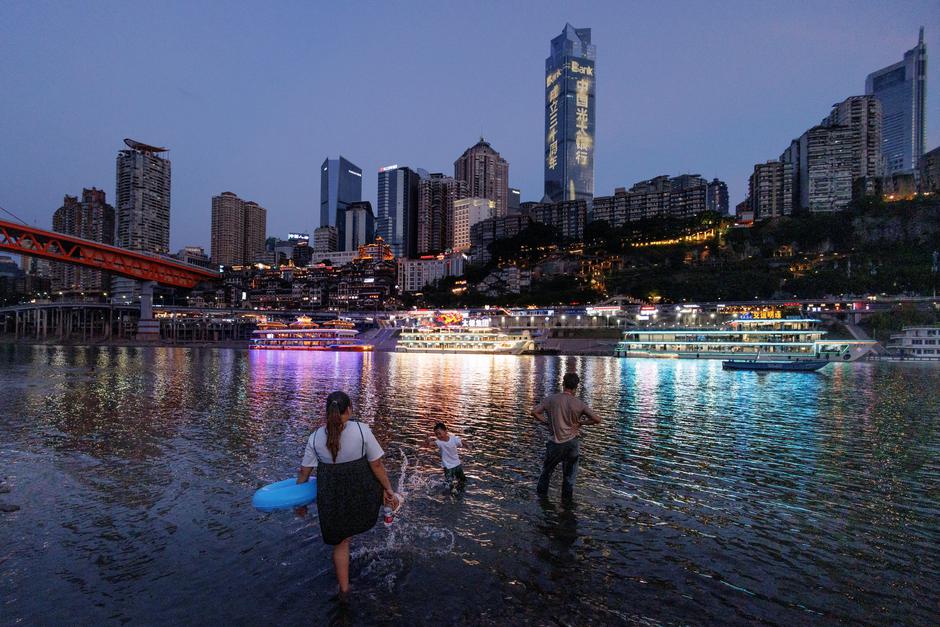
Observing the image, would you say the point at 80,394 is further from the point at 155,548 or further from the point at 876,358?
the point at 876,358

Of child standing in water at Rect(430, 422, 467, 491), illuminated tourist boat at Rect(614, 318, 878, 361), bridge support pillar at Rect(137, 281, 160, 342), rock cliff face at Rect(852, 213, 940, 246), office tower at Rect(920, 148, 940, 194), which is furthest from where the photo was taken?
office tower at Rect(920, 148, 940, 194)

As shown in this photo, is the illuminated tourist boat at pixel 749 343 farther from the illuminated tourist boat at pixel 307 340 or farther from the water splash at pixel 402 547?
the water splash at pixel 402 547

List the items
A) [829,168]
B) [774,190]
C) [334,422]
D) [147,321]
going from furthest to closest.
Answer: [774,190] → [829,168] → [147,321] → [334,422]

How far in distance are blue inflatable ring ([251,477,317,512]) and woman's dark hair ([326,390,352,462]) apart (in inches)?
50.4

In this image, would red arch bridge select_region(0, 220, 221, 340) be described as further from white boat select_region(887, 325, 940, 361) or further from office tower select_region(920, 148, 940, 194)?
office tower select_region(920, 148, 940, 194)

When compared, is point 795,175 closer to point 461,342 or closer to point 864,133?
point 864,133

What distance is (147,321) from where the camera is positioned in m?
121

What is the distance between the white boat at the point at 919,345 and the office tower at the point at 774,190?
319 feet

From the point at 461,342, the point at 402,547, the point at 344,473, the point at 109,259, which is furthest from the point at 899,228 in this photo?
the point at 109,259

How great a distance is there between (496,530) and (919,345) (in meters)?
88.6

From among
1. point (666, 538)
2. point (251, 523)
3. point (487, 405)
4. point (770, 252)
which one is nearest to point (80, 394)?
point (487, 405)

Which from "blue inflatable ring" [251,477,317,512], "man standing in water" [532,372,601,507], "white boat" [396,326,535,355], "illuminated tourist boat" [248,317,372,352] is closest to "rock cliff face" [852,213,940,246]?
"white boat" [396,326,535,355]

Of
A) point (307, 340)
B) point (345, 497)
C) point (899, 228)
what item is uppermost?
point (899, 228)

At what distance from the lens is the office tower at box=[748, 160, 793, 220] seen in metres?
159
